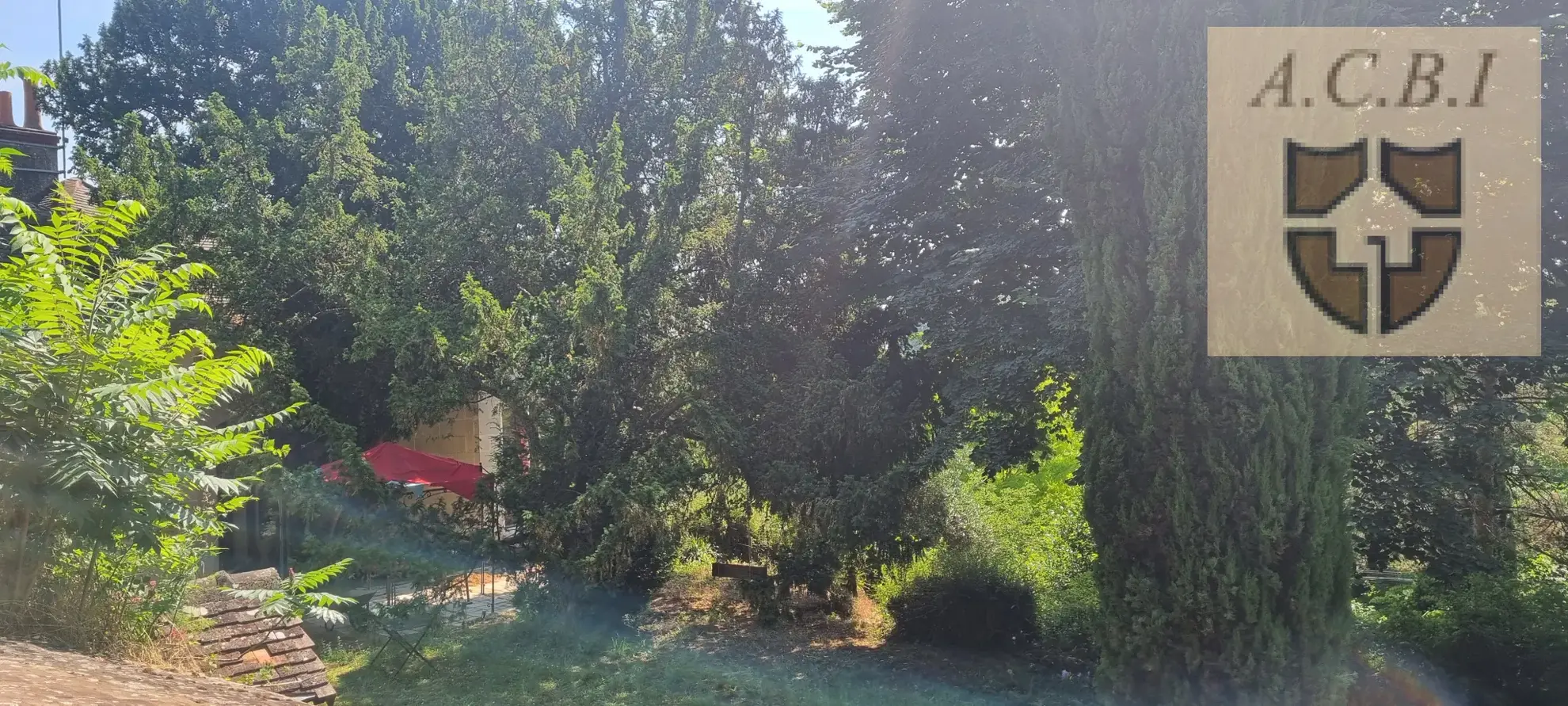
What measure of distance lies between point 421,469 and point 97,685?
8.34m

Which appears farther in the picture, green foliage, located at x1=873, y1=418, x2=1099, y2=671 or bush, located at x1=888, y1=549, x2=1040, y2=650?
bush, located at x1=888, y1=549, x2=1040, y2=650

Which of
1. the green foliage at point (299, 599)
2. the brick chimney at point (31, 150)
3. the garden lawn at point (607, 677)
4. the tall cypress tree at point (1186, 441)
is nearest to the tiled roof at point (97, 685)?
the green foliage at point (299, 599)

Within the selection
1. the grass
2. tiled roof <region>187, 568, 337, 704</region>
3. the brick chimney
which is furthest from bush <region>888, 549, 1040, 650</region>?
the brick chimney

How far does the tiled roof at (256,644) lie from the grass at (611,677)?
3.02m

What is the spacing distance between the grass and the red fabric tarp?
5.85ft

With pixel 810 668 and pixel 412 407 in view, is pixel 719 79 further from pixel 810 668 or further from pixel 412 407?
pixel 810 668

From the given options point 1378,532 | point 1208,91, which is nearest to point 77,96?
point 1208,91

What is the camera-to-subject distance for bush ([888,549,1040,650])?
31.2ft

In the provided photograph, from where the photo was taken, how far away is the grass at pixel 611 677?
8008 mm

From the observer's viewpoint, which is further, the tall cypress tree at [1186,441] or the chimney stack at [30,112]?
Result: the chimney stack at [30,112]

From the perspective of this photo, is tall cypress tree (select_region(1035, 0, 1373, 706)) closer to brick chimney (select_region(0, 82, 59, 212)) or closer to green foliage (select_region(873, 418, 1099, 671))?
green foliage (select_region(873, 418, 1099, 671))

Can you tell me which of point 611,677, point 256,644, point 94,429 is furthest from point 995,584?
point 94,429

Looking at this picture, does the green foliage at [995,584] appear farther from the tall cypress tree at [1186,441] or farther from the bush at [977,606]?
the tall cypress tree at [1186,441]

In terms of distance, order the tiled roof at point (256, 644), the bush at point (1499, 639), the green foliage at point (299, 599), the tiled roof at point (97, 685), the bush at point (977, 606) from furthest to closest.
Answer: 1. the bush at point (977, 606)
2. the bush at point (1499, 639)
3. the tiled roof at point (256, 644)
4. the green foliage at point (299, 599)
5. the tiled roof at point (97, 685)
